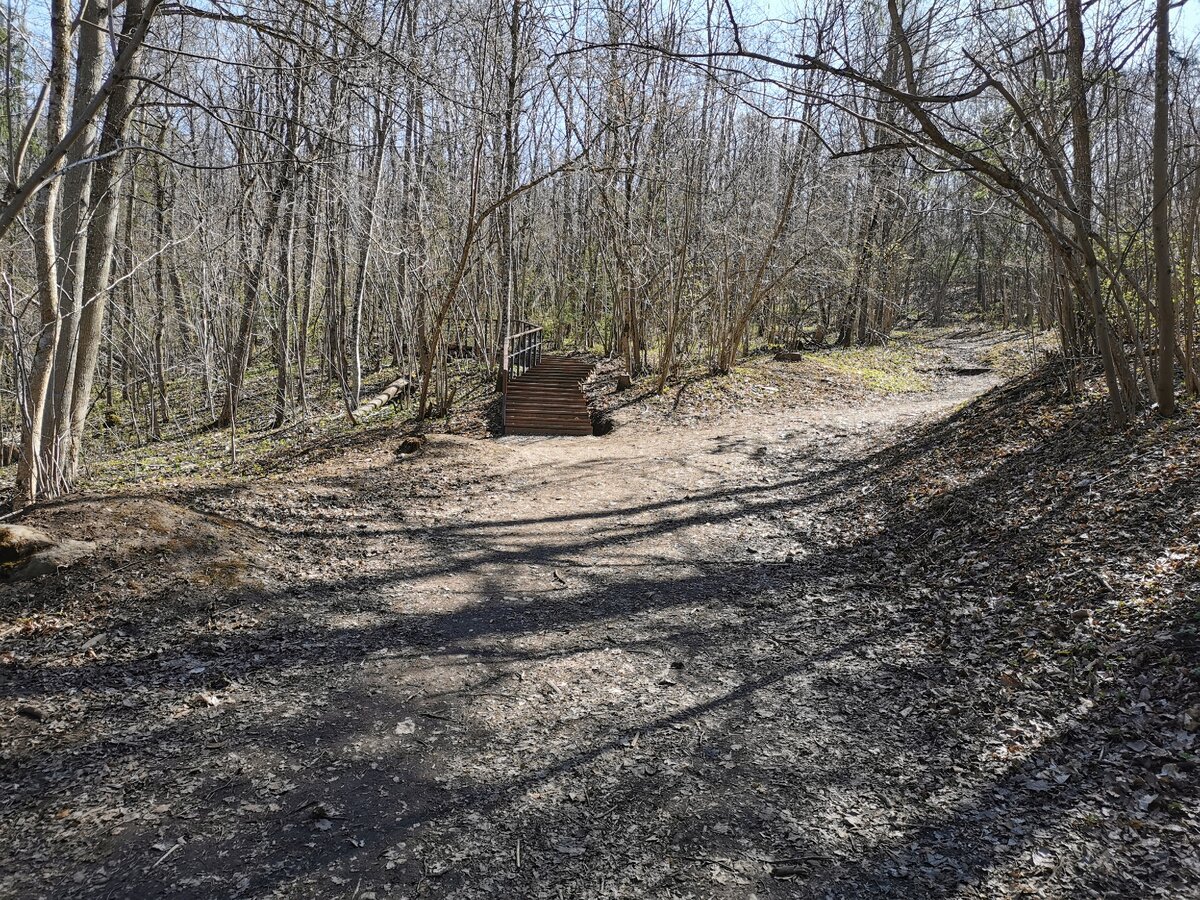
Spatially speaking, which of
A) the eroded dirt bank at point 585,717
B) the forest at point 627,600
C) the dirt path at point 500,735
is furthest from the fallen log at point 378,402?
the dirt path at point 500,735

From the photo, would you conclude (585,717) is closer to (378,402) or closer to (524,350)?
(378,402)

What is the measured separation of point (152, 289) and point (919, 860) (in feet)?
65.1

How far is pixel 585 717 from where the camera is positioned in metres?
4.04

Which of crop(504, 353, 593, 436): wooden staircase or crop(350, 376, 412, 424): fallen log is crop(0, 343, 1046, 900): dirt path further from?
crop(350, 376, 412, 424): fallen log

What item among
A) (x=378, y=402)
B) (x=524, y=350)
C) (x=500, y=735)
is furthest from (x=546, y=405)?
(x=500, y=735)

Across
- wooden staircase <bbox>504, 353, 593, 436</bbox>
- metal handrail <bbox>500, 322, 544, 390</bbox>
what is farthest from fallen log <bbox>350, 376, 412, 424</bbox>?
wooden staircase <bbox>504, 353, 593, 436</bbox>

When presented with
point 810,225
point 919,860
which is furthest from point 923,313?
point 919,860

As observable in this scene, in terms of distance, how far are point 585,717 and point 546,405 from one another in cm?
1017

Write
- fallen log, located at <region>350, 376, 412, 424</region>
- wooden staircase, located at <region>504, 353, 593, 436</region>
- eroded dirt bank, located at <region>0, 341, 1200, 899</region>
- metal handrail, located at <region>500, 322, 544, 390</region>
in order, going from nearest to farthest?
eroded dirt bank, located at <region>0, 341, 1200, 899</region> < wooden staircase, located at <region>504, 353, 593, 436</region> < fallen log, located at <region>350, 376, 412, 424</region> < metal handrail, located at <region>500, 322, 544, 390</region>

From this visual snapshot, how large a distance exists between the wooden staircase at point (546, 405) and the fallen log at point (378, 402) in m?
2.47

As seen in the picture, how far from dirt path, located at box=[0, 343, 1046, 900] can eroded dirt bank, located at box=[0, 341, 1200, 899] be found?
2cm

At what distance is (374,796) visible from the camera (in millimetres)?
3275

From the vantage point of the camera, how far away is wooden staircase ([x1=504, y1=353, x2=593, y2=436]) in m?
13.2

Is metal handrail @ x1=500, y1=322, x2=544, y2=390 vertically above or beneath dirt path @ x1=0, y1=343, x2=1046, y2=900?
above
